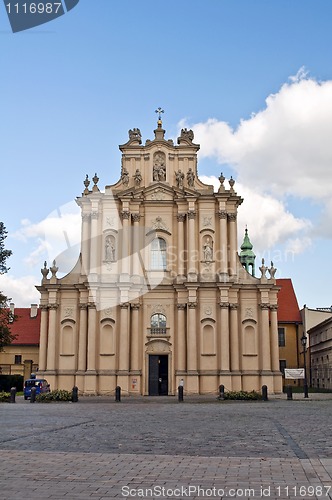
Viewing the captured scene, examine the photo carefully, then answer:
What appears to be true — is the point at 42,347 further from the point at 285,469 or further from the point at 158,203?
the point at 285,469

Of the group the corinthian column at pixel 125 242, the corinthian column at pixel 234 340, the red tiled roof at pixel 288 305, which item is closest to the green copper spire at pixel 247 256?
the red tiled roof at pixel 288 305

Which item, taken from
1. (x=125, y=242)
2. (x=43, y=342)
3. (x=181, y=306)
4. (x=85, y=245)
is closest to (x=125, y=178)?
(x=125, y=242)

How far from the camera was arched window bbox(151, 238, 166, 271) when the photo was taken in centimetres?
4872

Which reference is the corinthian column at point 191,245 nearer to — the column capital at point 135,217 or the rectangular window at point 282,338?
the column capital at point 135,217

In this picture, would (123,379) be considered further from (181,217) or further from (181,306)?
(181,217)

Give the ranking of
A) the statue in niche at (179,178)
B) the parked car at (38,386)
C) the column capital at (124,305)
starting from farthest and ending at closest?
1. the statue in niche at (179,178)
2. the column capital at (124,305)
3. the parked car at (38,386)

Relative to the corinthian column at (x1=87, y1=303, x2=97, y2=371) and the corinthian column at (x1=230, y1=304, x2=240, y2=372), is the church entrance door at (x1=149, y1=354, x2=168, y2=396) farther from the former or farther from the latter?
the corinthian column at (x1=230, y1=304, x2=240, y2=372)

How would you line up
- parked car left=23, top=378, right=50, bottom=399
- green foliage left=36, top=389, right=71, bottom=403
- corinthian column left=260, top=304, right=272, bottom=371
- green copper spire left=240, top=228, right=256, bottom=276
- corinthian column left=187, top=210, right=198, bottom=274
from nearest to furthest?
green foliage left=36, top=389, right=71, bottom=403
parked car left=23, top=378, right=50, bottom=399
corinthian column left=260, top=304, right=272, bottom=371
corinthian column left=187, top=210, right=198, bottom=274
green copper spire left=240, top=228, right=256, bottom=276

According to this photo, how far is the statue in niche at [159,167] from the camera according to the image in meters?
50.1

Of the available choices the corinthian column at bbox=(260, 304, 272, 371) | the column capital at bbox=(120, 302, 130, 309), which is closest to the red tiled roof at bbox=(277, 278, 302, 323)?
the corinthian column at bbox=(260, 304, 272, 371)

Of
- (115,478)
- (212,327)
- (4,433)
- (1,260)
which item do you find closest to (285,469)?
(115,478)

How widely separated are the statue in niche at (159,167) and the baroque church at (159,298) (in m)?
0.09

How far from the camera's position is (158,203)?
A: 162ft

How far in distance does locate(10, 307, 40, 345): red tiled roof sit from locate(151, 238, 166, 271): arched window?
23.1 m
